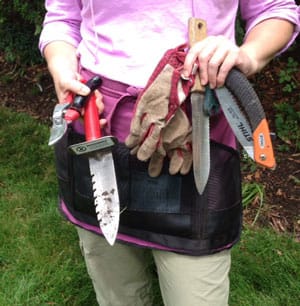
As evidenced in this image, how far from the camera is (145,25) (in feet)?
4.69

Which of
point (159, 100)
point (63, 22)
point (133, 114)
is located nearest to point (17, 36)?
point (63, 22)

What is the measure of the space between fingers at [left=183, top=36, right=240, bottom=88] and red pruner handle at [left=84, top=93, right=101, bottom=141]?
29 centimetres

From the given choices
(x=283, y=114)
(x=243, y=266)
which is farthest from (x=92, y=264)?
(x=283, y=114)

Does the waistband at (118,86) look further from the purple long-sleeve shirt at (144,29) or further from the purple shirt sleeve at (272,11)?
the purple shirt sleeve at (272,11)

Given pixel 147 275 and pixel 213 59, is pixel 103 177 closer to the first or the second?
pixel 213 59

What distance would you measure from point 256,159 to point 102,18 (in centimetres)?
58

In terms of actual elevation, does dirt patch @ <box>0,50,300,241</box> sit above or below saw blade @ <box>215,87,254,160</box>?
below

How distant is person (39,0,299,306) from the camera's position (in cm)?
142

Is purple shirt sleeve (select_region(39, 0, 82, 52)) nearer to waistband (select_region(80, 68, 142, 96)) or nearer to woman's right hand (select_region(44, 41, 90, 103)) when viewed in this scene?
woman's right hand (select_region(44, 41, 90, 103))

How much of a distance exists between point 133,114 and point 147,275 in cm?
76

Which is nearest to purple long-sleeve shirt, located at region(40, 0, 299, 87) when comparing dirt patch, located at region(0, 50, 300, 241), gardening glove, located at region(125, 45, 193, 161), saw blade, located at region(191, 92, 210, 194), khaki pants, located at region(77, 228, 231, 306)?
gardening glove, located at region(125, 45, 193, 161)

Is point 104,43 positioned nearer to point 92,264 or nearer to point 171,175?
point 171,175

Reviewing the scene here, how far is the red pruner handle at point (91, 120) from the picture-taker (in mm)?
1387

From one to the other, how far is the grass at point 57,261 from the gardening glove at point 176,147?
127 centimetres
